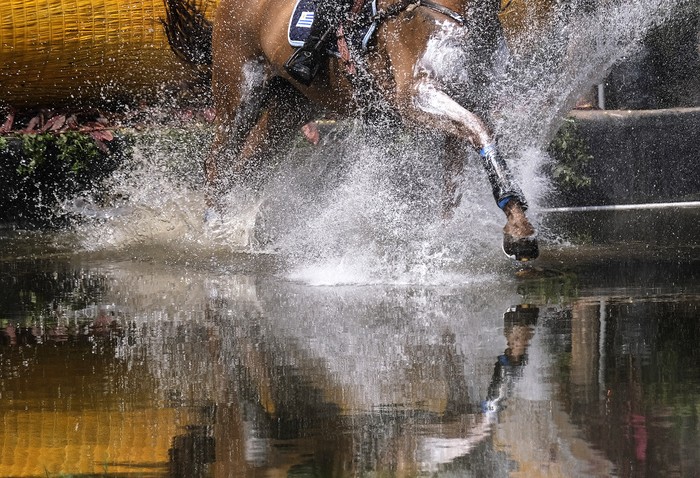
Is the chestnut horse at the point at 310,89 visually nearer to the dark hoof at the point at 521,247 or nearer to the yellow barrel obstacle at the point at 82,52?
the dark hoof at the point at 521,247

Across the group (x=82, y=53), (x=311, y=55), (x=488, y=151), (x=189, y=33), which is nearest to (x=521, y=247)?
(x=488, y=151)

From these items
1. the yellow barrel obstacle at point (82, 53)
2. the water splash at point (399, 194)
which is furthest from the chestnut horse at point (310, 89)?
the yellow barrel obstacle at point (82, 53)

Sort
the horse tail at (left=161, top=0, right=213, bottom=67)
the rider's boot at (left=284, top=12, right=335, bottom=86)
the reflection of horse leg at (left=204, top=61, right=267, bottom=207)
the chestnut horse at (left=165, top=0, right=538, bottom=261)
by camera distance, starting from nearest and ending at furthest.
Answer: the chestnut horse at (left=165, top=0, right=538, bottom=261), the rider's boot at (left=284, top=12, right=335, bottom=86), the reflection of horse leg at (left=204, top=61, right=267, bottom=207), the horse tail at (left=161, top=0, right=213, bottom=67)

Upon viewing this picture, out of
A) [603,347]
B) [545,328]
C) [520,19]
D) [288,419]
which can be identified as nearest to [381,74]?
[520,19]

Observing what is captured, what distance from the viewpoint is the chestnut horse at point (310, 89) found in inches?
231

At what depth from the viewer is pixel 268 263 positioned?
261 inches

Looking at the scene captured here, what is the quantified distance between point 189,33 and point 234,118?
663mm

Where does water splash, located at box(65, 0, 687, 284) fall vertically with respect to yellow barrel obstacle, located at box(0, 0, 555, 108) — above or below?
below

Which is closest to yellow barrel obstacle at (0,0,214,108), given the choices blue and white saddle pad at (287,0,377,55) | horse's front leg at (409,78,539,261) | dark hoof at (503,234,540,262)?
blue and white saddle pad at (287,0,377,55)

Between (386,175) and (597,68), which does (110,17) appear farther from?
(597,68)

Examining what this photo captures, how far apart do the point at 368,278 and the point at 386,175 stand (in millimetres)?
1504

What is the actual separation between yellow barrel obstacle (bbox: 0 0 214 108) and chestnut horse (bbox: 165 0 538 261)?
5.12 feet

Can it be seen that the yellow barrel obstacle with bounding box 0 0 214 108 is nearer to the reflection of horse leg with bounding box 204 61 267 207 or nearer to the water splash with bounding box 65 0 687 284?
the water splash with bounding box 65 0 687 284

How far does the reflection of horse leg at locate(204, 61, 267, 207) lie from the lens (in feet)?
23.7
